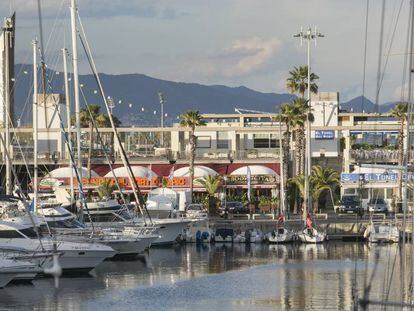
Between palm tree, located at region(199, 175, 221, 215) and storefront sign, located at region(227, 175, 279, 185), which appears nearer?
palm tree, located at region(199, 175, 221, 215)

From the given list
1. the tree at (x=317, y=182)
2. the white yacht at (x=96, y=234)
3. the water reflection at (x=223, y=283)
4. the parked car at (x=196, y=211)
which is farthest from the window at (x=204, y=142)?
the white yacht at (x=96, y=234)

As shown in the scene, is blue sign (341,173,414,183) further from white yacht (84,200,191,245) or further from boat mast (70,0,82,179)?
boat mast (70,0,82,179)

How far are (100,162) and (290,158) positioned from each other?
18461mm

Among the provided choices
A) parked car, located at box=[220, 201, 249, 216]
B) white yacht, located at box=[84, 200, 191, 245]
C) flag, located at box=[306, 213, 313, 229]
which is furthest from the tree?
white yacht, located at box=[84, 200, 191, 245]

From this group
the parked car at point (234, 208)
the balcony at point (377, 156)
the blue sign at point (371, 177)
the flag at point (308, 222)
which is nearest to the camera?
the flag at point (308, 222)

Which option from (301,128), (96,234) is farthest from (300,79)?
(96,234)

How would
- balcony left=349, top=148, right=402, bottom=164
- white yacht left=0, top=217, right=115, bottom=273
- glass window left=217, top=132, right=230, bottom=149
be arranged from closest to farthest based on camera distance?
white yacht left=0, top=217, right=115, bottom=273 < balcony left=349, top=148, right=402, bottom=164 < glass window left=217, top=132, right=230, bottom=149

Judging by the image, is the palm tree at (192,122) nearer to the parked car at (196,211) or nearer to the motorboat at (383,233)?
the parked car at (196,211)

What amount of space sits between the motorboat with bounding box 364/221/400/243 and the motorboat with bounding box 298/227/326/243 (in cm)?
347

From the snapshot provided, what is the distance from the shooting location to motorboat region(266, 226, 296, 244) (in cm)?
8231

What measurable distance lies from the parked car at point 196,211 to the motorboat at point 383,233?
13.0 meters

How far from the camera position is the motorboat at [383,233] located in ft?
266

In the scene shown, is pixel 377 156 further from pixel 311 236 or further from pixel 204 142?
pixel 311 236

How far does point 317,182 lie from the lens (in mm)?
97688
